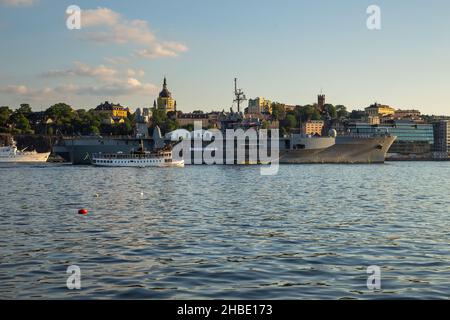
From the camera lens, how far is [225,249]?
20406 millimetres

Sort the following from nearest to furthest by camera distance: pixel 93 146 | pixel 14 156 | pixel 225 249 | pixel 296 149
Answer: pixel 225 249, pixel 93 146, pixel 296 149, pixel 14 156

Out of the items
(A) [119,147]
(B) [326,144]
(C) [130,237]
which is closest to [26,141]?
(A) [119,147]

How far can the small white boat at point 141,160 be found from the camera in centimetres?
11019

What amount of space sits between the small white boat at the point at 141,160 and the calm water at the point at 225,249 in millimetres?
72592

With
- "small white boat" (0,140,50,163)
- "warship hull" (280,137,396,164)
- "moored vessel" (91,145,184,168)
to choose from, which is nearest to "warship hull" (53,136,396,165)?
"warship hull" (280,137,396,164)

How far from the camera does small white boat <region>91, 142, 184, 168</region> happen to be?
110m

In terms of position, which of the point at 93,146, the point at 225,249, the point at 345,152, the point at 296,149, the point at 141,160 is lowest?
the point at 225,249

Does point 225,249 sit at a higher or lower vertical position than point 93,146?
lower

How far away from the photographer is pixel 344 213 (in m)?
31.6

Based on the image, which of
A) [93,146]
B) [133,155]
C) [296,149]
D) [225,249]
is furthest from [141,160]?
[225,249]

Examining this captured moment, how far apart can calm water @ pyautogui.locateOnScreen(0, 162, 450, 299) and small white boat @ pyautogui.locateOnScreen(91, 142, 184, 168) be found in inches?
2858

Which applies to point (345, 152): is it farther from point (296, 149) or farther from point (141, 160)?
point (141, 160)

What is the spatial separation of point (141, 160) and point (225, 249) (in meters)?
91.4

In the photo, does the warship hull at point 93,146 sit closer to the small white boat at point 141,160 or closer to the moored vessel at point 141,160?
the moored vessel at point 141,160
